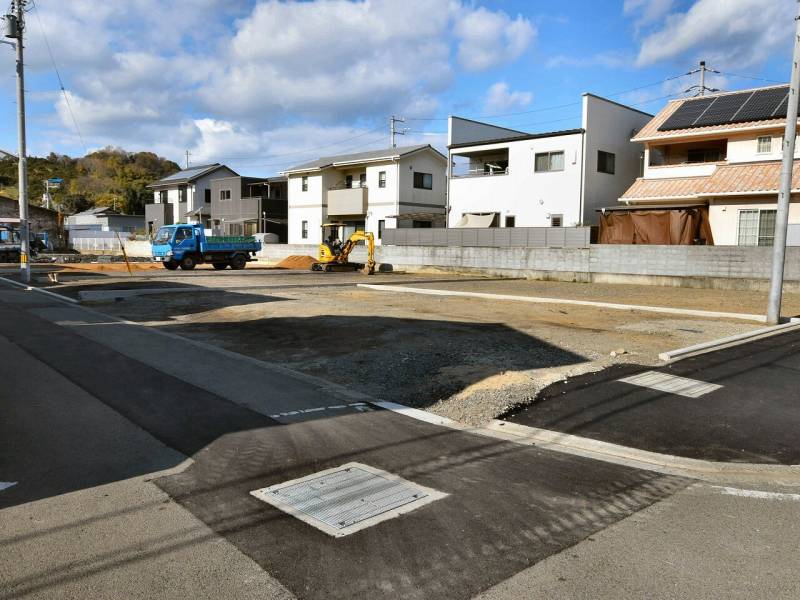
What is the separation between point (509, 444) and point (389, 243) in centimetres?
3056

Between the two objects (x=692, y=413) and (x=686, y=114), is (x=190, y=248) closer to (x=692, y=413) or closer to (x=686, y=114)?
(x=686, y=114)

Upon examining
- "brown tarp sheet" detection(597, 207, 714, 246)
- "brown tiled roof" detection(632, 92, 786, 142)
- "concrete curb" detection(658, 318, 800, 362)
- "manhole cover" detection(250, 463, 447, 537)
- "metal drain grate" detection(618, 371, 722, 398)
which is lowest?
"manhole cover" detection(250, 463, 447, 537)

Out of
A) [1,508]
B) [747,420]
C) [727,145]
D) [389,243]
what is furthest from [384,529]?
[389,243]

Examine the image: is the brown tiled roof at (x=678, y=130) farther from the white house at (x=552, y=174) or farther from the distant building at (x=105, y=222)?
the distant building at (x=105, y=222)

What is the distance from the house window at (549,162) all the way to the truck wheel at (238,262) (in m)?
18.7

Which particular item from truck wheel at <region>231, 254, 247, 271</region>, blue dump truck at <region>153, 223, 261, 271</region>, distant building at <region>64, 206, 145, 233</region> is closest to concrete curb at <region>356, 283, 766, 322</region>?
blue dump truck at <region>153, 223, 261, 271</region>

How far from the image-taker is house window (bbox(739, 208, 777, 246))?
24000 mm

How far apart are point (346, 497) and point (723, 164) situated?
91.6 feet

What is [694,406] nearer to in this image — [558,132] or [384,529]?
[384,529]

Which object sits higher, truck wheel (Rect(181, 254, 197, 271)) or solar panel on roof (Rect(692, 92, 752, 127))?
solar panel on roof (Rect(692, 92, 752, 127))

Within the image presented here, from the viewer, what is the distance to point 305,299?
1862cm

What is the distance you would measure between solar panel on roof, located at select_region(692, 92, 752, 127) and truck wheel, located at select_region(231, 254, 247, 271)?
2636 cm

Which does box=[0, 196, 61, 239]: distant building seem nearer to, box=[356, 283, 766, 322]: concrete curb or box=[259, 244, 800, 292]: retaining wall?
box=[259, 244, 800, 292]: retaining wall

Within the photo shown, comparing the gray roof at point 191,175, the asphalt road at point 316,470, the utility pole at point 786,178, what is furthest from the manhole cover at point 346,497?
the gray roof at point 191,175
